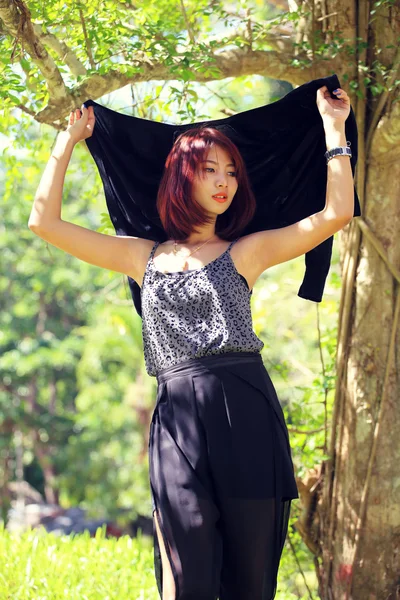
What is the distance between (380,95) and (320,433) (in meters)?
1.56

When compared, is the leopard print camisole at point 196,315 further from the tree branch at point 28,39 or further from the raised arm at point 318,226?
the tree branch at point 28,39

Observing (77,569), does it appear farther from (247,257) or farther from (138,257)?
(247,257)

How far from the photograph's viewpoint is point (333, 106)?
2.55m

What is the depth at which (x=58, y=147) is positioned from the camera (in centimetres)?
247

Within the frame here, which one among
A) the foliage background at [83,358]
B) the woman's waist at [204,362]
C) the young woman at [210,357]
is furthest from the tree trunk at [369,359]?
the woman's waist at [204,362]

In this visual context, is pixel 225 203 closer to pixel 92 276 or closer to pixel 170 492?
pixel 170 492

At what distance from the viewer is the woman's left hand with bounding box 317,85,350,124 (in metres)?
2.49

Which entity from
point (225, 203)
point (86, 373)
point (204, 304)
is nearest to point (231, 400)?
point (204, 304)

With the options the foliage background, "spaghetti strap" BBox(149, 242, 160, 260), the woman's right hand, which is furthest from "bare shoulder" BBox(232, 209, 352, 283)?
the foliage background

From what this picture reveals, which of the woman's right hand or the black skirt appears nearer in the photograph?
the black skirt

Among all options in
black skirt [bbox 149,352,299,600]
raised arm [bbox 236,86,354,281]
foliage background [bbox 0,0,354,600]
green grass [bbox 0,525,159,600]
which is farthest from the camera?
foliage background [bbox 0,0,354,600]

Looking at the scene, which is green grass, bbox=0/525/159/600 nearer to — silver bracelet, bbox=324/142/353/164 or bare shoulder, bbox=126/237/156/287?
bare shoulder, bbox=126/237/156/287

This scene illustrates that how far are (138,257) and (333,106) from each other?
81 cm

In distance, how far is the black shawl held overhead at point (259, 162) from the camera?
2732 millimetres
